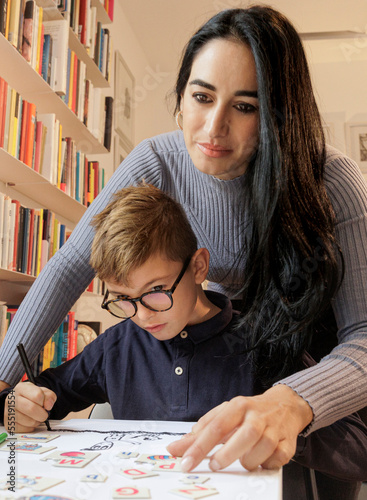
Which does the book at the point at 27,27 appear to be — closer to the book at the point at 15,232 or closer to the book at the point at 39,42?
the book at the point at 39,42

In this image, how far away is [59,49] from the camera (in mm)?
2227

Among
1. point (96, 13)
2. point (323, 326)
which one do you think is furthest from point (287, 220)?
point (96, 13)

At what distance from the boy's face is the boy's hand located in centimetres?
22

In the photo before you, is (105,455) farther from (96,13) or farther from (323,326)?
(96,13)

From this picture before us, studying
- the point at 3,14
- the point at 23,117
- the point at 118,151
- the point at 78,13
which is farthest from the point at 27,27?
the point at 118,151

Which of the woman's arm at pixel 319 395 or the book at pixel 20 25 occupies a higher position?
the book at pixel 20 25

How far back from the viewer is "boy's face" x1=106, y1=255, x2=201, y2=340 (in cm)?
98

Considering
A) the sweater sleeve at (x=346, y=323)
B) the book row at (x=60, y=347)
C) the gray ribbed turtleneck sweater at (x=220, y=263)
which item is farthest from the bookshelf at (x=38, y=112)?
the sweater sleeve at (x=346, y=323)

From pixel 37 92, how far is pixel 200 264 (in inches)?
57.0

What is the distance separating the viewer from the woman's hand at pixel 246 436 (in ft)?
1.79

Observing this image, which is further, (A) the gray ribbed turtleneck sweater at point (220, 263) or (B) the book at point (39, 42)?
(B) the book at point (39, 42)

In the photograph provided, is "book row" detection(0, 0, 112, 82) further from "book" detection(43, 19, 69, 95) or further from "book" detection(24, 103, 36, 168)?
"book" detection(24, 103, 36, 168)

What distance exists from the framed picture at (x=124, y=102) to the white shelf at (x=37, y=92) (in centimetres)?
92

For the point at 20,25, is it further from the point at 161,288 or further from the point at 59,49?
the point at 161,288
